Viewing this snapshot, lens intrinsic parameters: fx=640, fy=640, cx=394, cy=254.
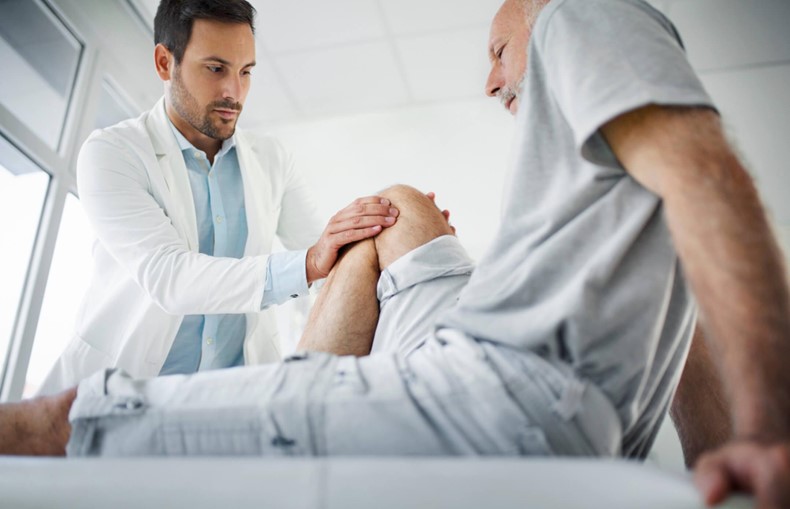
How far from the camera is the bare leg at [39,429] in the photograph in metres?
0.74

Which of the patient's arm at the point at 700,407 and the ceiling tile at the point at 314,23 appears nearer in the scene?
the patient's arm at the point at 700,407

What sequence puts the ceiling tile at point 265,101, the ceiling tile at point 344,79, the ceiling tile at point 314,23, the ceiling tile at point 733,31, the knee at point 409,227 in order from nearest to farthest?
the knee at point 409,227, the ceiling tile at point 314,23, the ceiling tile at point 733,31, the ceiling tile at point 344,79, the ceiling tile at point 265,101

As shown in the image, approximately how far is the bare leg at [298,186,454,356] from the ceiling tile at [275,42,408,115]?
7.69 feet

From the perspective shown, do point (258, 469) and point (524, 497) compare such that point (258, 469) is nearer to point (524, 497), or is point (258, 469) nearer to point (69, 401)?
point (524, 497)

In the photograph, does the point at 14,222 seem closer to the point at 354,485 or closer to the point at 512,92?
the point at 512,92

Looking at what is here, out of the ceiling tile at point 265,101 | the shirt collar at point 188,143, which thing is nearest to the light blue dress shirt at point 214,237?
the shirt collar at point 188,143

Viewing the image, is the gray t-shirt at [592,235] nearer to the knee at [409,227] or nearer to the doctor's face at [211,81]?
the knee at [409,227]

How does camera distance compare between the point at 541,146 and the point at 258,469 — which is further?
the point at 541,146

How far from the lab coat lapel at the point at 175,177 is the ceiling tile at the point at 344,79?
165 centimetres

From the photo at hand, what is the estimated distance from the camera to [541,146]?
74 cm

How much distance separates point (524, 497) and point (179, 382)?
411 millimetres

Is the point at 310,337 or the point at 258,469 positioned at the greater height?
the point at 310,337

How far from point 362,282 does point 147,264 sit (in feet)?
2.20

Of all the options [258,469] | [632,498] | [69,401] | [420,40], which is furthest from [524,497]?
[420,40]
